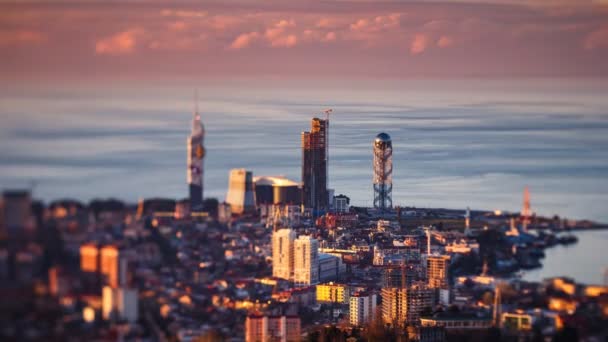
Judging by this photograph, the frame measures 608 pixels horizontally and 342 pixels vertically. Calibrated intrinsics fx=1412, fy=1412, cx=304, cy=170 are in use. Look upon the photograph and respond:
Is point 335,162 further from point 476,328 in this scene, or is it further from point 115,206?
point 115,206

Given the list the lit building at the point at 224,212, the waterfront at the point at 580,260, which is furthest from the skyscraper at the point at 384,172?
the waterfront at the point at 580,260

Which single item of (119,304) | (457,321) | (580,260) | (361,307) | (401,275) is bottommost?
(361,307)

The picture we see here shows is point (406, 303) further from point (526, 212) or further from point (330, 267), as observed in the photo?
point (526, 212)

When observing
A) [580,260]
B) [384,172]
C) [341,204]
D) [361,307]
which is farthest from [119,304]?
[384,172]

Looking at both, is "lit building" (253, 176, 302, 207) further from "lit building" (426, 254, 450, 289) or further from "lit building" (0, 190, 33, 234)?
"lit building" (0, 190, 33, 234)

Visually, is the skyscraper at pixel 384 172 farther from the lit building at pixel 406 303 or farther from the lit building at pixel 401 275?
the lit building at pixel 406 303

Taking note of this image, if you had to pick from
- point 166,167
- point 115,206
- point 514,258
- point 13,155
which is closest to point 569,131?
point 514,258
